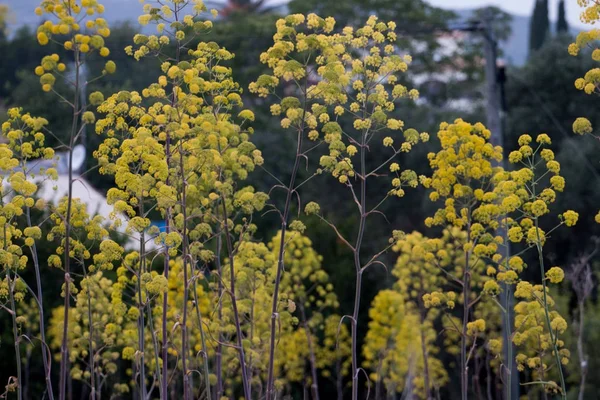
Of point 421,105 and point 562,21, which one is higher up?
point 562,21

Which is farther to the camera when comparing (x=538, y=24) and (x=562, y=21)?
(x=538, y=24)

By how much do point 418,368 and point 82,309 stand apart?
7969mm

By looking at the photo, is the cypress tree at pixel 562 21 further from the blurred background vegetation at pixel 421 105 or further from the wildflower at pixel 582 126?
the wildflower at pixel 582 126

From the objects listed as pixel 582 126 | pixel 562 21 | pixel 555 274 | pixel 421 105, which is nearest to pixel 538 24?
pixel 562 21

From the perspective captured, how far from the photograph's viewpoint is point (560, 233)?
89.7 feet

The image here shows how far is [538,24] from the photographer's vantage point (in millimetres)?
42531

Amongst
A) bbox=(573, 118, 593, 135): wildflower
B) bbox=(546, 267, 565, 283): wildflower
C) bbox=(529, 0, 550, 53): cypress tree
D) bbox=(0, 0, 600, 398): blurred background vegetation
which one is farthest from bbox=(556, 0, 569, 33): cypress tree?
bbox=(573, 118, 593, 135): wildflower

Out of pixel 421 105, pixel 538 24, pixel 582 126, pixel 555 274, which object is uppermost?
pixel 538 24

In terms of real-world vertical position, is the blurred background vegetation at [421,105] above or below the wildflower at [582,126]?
above

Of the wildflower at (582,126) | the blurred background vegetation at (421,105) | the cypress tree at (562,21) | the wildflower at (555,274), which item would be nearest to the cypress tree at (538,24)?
the blurred background vegetation at (421,105)

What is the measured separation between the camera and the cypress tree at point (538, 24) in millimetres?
42281

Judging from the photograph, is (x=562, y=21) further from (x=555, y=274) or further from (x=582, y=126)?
(x=582, y=126)

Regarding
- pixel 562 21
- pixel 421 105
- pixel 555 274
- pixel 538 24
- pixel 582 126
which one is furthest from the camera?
pixel 538 24

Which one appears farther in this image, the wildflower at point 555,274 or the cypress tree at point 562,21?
the cypress tree at point 562,21
